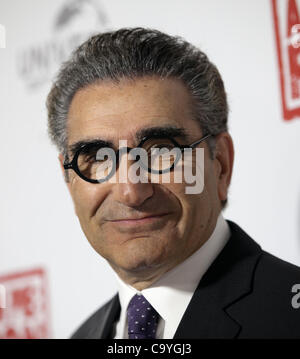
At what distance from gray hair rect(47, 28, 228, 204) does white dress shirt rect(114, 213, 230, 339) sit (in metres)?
0.24

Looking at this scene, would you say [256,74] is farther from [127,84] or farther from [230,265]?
[230,265]

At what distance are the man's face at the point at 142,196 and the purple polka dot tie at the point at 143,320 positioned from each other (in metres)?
0.08

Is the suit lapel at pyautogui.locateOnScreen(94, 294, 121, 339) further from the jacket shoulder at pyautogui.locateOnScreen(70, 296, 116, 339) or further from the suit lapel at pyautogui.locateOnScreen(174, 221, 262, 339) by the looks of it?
the suit lapel at pyautogui.locateOnScreen(174, 221, 262, 339)

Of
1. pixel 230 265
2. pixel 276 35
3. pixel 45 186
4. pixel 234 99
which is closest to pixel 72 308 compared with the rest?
pixel 45 186

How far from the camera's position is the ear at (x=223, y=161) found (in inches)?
51.0

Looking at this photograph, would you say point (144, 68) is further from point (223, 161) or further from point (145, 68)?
point (223, 161)

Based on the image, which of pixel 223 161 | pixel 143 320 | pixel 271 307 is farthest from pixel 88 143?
pixel 271 307

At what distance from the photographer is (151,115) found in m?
1.19

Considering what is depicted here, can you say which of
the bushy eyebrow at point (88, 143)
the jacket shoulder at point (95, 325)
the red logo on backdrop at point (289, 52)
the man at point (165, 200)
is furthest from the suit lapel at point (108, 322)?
the red logo on backdrop at point (289, 52)

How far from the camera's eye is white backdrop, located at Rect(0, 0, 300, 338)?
4.58 feet

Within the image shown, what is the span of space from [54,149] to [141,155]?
2.38ft

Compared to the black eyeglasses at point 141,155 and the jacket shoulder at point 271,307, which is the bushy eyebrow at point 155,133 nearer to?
the black eyeglasses at point 141,155

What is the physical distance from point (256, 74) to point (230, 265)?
511mm

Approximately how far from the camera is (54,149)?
1852 millimetres
